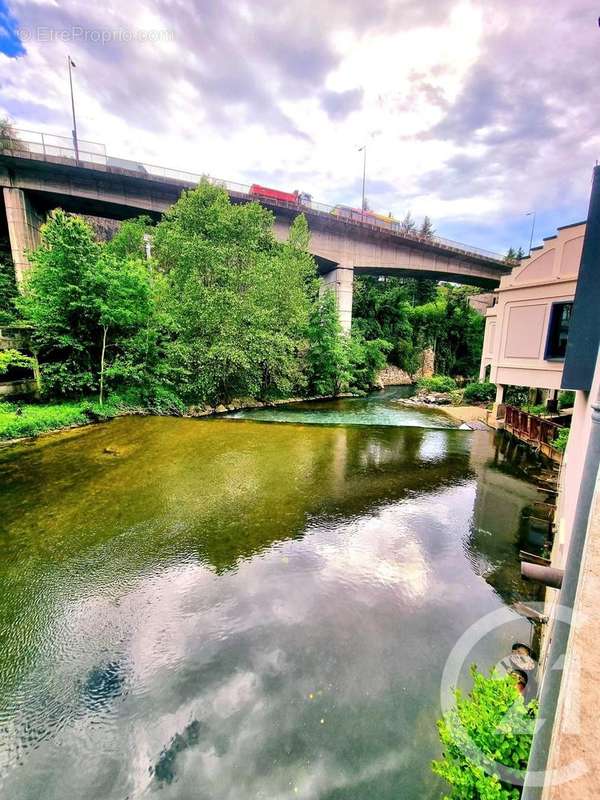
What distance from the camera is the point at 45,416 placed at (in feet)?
34.4

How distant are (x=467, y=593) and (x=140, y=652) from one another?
387cm

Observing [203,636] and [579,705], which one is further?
[203,636]

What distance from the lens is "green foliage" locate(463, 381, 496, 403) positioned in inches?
757

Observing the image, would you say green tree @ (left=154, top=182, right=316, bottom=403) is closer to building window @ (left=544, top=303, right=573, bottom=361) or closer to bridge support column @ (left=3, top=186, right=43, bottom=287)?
bridge support column @ (left=3, top=186, right=43, bottom=287)

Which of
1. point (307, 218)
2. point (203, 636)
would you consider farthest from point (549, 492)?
point (307, 218)

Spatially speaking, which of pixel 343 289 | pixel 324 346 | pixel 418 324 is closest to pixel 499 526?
pixel 324 346

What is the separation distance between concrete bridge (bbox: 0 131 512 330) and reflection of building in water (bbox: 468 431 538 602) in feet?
50.0

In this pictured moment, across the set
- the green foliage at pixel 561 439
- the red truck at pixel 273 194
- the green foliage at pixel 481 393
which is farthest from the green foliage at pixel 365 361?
the green foliage at pixel 561 439

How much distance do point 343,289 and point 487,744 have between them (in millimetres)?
21401

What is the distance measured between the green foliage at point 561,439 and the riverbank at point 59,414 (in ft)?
40.1

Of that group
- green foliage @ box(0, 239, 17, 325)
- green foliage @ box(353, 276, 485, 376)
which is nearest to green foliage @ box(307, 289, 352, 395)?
green foliage @ box(353, 276, 485, 376)

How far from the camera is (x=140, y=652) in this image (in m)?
3.39

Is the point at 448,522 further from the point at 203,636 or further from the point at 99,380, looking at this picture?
the point at 99,380

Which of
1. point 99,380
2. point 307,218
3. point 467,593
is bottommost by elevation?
point 467,593
